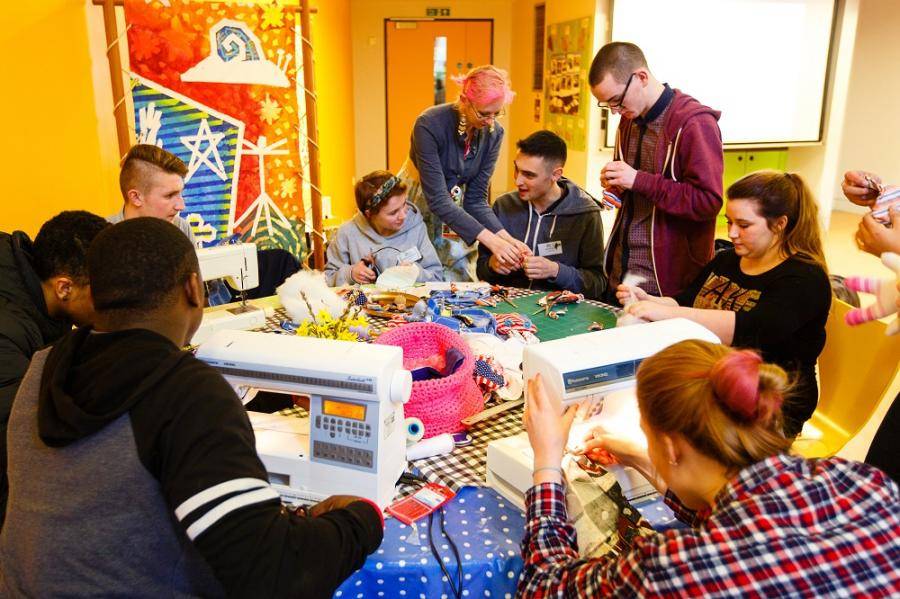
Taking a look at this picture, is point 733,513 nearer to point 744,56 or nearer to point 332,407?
point 332,407

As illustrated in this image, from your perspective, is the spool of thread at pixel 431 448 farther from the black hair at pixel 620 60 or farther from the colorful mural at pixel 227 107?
the colorful mural at pixel 227 107

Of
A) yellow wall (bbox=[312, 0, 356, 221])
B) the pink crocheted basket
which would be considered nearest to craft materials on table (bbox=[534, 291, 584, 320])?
the pink crocheted basket

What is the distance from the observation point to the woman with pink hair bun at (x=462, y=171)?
9.61 ft

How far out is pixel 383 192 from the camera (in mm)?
2941

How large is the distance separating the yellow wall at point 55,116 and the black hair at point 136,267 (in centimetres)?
251

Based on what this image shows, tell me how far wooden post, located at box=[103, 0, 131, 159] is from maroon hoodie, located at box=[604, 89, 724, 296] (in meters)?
2.43

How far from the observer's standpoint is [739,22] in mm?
5961

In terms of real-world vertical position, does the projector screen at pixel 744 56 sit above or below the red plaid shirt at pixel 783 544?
above

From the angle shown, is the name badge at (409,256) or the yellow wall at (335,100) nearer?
the name badge at (409,256)

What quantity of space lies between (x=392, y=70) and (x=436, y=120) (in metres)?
5.71

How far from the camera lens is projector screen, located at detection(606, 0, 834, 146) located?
571 cm

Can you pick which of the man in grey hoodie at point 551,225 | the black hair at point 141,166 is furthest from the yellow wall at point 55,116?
the man in grey hoodie at point 551,225

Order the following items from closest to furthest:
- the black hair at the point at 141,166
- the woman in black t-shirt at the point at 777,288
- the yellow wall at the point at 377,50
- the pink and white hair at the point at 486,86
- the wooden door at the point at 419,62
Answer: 1. the woman in black t-shirt at the point at 777,288
2. the black hair at the point at 141,166
3. the pink and white hair at the point at 486,86
4. the yellow wall at the point at 377,50
5. the wooden door at the point at 419,62

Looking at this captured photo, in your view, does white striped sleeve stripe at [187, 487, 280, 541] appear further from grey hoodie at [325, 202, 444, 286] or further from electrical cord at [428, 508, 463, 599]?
grey hoodie at [325, 202, 444, 286]
